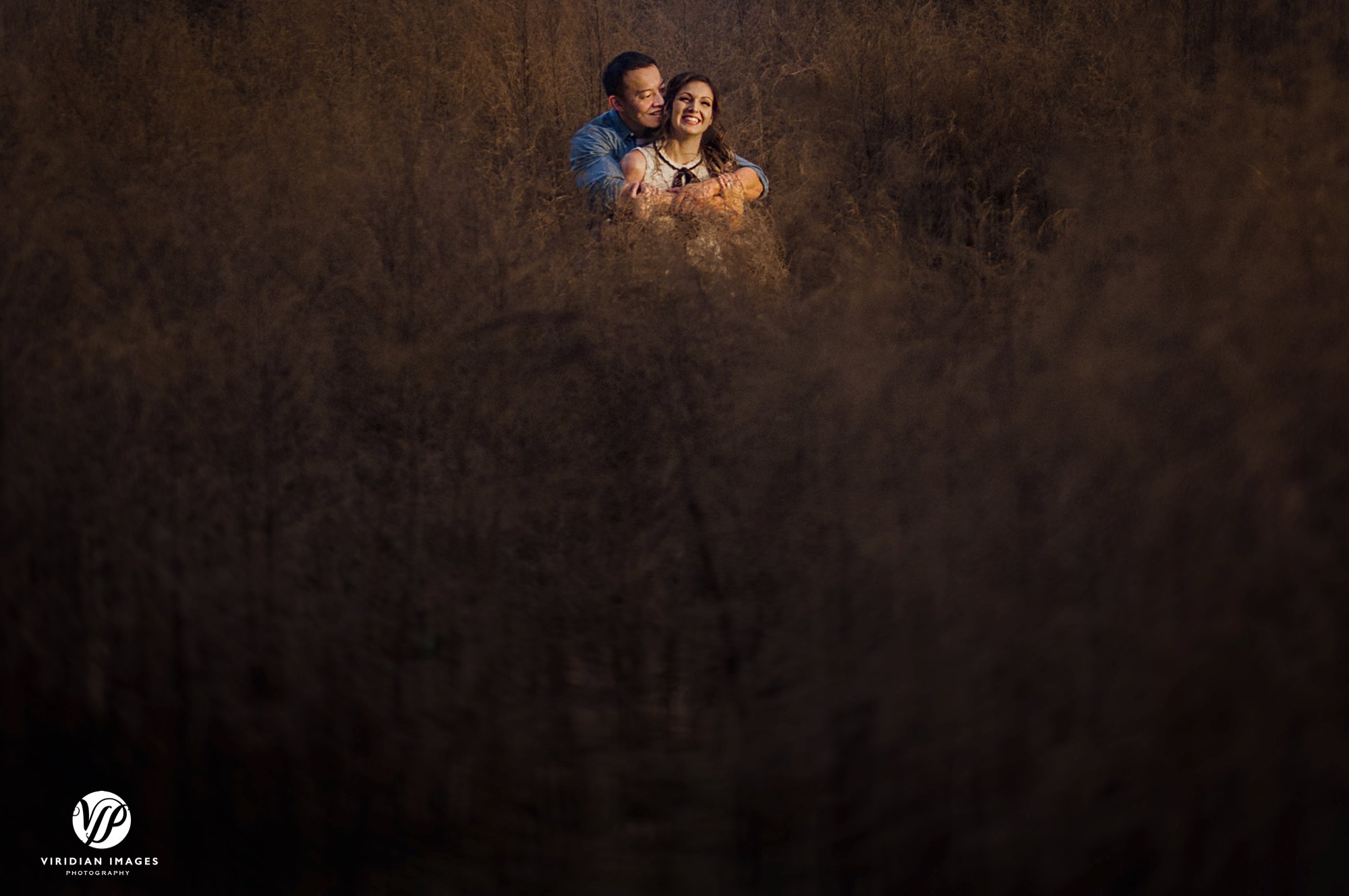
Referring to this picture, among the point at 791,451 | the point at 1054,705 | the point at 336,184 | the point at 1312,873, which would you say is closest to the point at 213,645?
the point at 336,184

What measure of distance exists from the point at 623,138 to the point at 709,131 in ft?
0.53

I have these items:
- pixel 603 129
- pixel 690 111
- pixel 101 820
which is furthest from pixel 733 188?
pixel 101 820

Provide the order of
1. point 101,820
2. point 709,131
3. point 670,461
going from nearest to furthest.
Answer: point 101,820 → point 670,461 → point 709,131

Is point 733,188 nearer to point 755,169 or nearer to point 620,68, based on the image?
point 755,169

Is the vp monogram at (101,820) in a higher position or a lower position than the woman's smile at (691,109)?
lower

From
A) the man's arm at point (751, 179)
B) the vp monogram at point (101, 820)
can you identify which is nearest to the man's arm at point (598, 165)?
the man's arm at point (751, 179)

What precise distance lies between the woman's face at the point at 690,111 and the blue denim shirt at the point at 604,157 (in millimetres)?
86

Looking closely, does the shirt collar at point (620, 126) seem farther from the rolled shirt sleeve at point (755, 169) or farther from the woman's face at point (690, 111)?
the rolled shirt sleeve at point (755, 169)

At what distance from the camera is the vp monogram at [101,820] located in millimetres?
1576

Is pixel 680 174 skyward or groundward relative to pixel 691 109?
groundward

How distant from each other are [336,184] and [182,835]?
1.13m

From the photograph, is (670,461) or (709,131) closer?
(670,461)

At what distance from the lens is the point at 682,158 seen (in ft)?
6.32

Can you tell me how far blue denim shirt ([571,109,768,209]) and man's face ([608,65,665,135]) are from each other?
2cm
